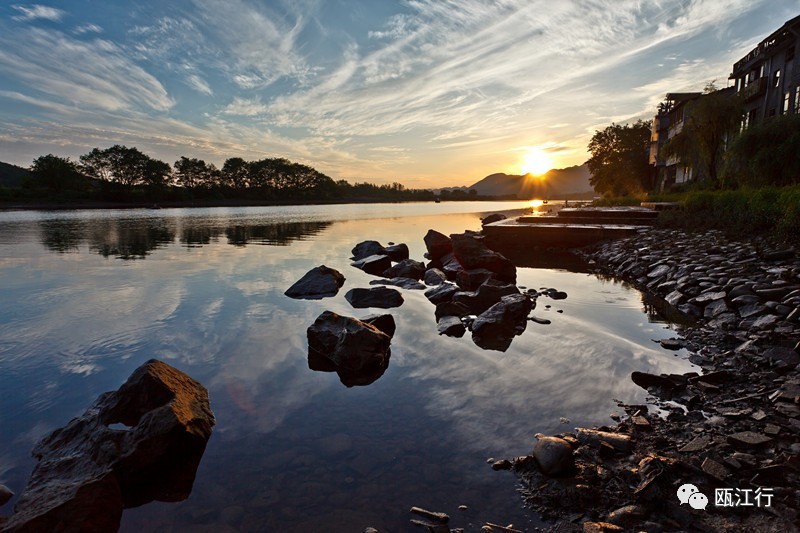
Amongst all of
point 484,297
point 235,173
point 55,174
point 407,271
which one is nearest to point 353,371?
point 484,297

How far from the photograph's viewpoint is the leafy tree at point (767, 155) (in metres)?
21.3

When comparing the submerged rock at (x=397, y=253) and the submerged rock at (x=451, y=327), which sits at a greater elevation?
the submerged rock at (x=397, y=253)

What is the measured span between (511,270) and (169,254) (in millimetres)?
18937

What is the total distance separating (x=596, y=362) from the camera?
7.62 m

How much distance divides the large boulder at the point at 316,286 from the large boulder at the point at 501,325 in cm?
583

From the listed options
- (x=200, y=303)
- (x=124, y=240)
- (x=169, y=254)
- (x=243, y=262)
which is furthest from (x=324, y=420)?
(x=124, y=240)

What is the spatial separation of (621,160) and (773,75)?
101 ft

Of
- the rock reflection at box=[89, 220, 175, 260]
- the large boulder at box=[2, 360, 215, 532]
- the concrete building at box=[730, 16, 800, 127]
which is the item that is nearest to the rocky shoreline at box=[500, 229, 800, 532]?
the large boulder at box=[2, 360, 215, 532]

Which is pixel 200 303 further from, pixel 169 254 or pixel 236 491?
pixel 169 254

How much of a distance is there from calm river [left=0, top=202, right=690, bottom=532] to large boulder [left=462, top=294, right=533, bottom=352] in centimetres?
28

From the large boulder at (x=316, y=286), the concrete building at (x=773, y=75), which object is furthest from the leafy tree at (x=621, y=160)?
the large boulder at (x=316, y=286)

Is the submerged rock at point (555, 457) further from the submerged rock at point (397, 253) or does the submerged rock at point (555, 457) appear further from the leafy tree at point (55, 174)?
the leafy tree at point (55, 174)

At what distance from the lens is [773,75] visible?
37938mm

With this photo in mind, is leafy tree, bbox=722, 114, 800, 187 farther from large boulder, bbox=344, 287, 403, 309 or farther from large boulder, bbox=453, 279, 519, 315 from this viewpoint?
large boulder, bbox=344, 287, 403, 309
